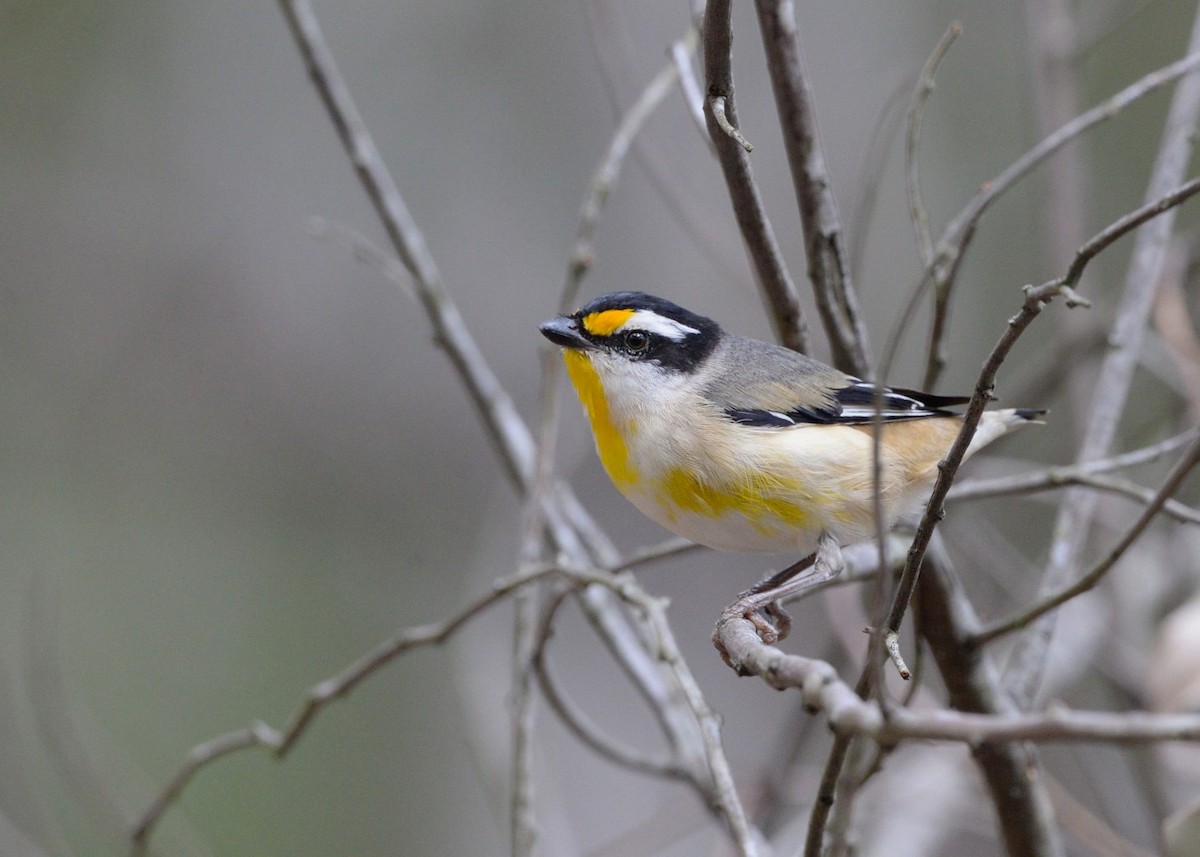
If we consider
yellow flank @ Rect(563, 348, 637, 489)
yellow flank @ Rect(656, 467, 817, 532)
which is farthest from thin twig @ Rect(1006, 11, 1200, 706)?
yellow flank @ Rect(563, 348, 637, 489)

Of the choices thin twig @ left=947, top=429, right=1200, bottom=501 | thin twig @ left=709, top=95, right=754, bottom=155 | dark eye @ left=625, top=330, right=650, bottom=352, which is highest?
thin twig @ left=709, top=95, right=754, bottom=155

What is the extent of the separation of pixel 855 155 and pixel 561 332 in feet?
12.5

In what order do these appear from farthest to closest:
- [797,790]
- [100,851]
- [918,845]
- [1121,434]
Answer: [100,851] → [1121,434] → [797,790] → [918,845]

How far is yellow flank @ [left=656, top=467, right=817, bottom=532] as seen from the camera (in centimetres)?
248

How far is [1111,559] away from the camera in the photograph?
6.35ft

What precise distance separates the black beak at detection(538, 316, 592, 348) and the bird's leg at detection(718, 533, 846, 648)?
2.40 feet

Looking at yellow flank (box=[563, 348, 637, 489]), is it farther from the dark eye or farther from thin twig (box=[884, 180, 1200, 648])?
thin twig (box=[884, 180, 1200, 648])

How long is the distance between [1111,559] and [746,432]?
2.95 feet

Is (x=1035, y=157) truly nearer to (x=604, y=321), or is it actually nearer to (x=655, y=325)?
(x=655, y=325)

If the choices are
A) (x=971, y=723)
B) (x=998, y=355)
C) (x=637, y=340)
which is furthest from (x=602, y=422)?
(x=971, y=723)

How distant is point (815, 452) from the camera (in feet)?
8.39

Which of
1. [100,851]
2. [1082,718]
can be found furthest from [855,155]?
[100,851]

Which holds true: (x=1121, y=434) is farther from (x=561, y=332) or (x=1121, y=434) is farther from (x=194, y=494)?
(x=194, y=494)

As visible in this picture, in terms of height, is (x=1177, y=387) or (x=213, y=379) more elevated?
(x=213, y=379)
